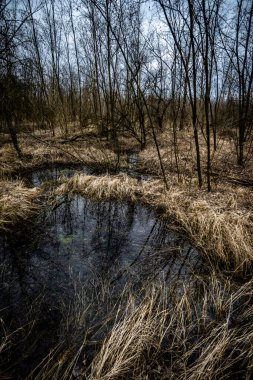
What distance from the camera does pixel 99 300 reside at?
2.50 meters

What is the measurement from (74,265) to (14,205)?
1.84 metres

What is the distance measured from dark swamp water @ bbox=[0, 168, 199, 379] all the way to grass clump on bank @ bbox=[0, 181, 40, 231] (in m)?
0.24

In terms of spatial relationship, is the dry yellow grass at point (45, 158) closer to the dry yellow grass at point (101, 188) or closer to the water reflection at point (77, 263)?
the dry yellow grass at point (101, 188)

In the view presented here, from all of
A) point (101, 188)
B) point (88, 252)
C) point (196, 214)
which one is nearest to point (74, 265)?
point (88, 252)

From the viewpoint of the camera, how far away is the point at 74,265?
10.0 feet

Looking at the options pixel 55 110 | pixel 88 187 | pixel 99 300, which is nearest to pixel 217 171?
pixel 88 187

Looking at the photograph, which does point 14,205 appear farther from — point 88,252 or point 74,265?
point 74,265

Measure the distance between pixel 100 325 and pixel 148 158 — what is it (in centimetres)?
621

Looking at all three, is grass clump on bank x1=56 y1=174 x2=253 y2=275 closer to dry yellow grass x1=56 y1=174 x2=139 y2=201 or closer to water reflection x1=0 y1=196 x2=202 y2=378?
dry yellow grass x1=56 y1=174 x2=139 y2=201

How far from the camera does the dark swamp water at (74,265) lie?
2.19 metres

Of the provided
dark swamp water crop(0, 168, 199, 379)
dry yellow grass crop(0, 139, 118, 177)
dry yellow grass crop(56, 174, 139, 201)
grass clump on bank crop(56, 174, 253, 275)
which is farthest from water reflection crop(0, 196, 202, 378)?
dry yellow grass crop(0, 139, 118, 177)

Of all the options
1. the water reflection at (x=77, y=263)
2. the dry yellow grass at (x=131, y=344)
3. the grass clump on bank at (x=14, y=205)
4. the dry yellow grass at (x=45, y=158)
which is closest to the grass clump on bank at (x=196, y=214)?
the water reflection at (x=77, y=263)

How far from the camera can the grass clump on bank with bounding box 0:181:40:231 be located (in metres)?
3.96

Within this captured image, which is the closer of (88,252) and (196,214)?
(88,252)
